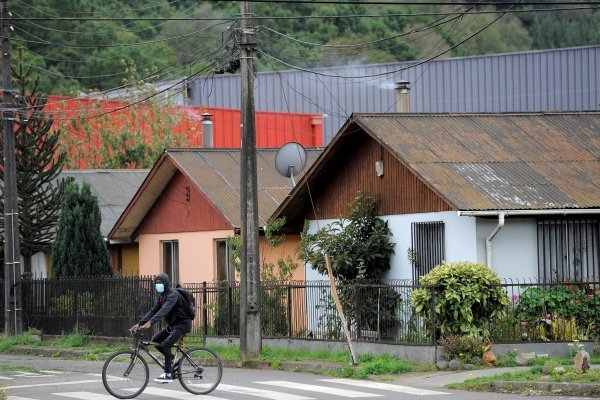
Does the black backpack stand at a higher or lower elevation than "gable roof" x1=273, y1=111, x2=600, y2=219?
lower

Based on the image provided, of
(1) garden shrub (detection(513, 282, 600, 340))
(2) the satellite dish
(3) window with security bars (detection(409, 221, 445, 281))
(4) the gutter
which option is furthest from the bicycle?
(2) the satellite dish

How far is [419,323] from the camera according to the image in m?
22.6

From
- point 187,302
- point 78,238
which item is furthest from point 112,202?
point 187,302

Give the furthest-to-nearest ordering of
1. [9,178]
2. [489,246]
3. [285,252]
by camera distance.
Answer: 1. [9,178]
2. [285,252]
3. [489,246]

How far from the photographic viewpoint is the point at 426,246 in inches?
983

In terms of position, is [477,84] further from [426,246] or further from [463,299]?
[463,299]

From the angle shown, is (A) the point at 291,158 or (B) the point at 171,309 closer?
(B) the point at 171,309

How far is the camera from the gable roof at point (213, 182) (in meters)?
32.1

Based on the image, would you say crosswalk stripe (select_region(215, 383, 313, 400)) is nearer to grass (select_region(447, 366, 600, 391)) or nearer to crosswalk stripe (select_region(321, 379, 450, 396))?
crosswalk stripe (select_region(321, 379, 450, 396))

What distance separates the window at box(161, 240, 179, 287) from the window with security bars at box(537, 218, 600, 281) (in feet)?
43.9

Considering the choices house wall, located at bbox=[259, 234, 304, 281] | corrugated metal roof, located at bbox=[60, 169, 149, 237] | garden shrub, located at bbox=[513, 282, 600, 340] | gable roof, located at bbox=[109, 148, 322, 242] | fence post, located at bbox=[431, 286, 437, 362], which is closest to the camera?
fence post, located at bbox=[431, 286, 437, 362]

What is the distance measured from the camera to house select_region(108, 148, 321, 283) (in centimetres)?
3222

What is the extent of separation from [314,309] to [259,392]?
22.0 feet

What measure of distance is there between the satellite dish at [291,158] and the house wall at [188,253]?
3.83m
